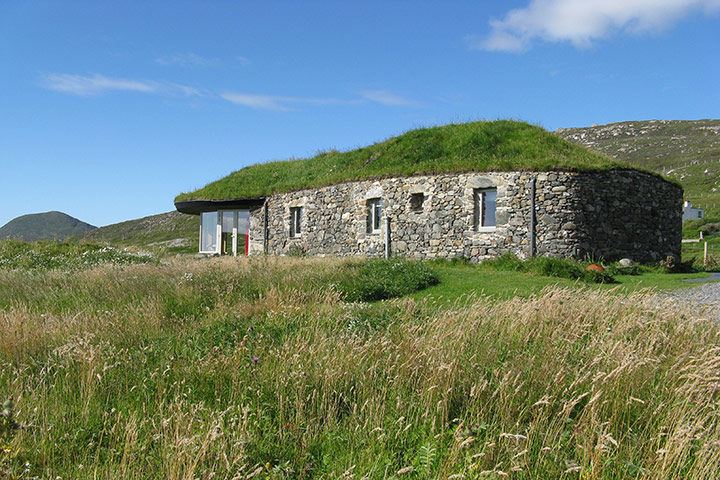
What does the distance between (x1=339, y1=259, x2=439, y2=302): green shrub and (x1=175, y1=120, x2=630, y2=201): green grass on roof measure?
18.1 feet

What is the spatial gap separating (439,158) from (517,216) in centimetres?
447

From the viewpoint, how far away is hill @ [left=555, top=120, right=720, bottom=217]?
82.9 metres

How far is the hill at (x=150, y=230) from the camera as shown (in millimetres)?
68537

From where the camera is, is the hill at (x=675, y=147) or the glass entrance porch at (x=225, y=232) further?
the hill at (x=675, y=147)

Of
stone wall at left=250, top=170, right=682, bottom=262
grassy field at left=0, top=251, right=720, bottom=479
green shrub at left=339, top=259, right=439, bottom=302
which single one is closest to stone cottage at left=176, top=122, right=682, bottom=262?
stone wall at left=250, top=170, right=682, bottom=262

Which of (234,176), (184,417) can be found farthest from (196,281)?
(234,176)

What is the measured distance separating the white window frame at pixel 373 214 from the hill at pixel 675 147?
55.5 m

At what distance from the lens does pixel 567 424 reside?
3.64 meters

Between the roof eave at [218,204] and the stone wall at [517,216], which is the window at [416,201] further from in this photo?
the roof eave at [218,204]

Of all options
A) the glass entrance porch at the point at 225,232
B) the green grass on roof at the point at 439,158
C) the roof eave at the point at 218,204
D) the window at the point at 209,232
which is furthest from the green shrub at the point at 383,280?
the window at the point at 209,232

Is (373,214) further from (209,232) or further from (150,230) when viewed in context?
(150,230)

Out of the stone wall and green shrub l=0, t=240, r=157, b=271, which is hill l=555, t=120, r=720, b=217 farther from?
green shrub l=0, t=240, r=157, b=271

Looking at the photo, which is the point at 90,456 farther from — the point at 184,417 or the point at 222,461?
the point at 222,461

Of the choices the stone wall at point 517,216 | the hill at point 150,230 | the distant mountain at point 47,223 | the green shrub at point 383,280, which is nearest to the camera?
the green shrub at point 383,280
